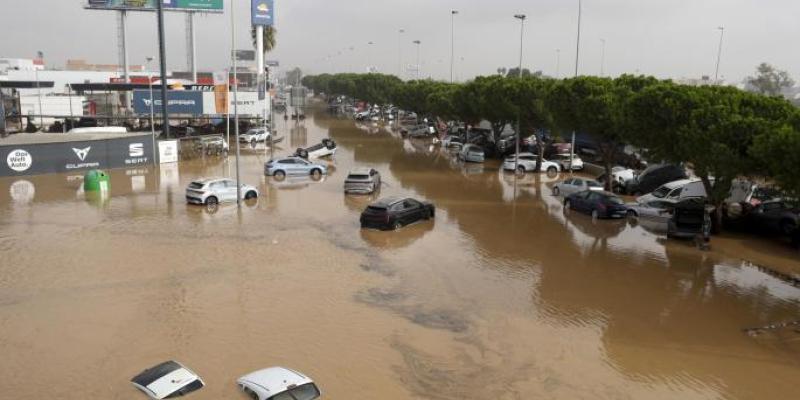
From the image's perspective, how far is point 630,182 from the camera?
36.1 metres

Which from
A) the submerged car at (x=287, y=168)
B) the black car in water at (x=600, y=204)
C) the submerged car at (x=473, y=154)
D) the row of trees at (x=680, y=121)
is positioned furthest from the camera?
the submerged car at (x=473, y=154)

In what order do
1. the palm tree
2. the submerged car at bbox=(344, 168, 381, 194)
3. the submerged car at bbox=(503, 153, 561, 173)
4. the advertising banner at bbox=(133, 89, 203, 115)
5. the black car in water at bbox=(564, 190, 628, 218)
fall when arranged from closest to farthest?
the black car in water at bbox=(564, 190, 628, 218)
the submerged car at bbox=(344, 168, 381, 194)
the submerged car at bbox=(503, 153, 561, 173)
the advertising banner at bbox=(133, 89, 203, 115)
the palm tree

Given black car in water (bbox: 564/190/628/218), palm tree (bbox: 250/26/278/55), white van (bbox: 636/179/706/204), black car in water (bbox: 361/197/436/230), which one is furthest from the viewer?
palm tree (bbox: 250/26/278/55)

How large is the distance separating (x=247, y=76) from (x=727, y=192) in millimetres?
110419

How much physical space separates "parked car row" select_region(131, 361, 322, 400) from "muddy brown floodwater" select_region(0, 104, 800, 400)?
538mm

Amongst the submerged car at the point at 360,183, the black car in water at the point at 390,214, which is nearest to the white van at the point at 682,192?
the black car in water at the point at 390,214

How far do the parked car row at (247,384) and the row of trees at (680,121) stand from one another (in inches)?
623

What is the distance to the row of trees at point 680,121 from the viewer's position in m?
20.7

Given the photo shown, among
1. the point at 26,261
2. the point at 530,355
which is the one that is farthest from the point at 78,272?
the point at 530,355

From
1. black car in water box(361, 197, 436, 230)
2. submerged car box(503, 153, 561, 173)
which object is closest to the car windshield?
submerged car box(503, 153, 561, 173)

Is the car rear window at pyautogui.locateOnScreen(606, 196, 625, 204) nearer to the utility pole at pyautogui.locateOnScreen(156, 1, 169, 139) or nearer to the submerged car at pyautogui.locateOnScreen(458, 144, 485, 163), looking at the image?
the submerged car at pyautogui.locateOnScreen(458, 144, 485, 163)

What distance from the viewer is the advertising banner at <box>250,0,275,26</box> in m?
88.4

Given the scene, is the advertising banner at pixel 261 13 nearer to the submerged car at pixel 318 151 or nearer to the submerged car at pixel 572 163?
the submerged car at pixel 318 151

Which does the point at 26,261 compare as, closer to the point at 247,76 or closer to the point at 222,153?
the point at 222,153
